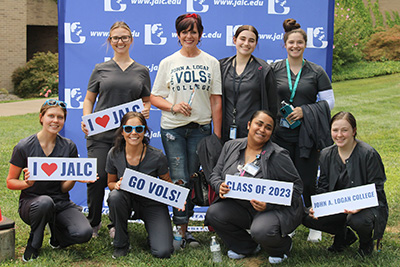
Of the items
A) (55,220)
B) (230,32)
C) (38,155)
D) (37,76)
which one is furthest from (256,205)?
(37,76)

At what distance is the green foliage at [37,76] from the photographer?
18.5 meters

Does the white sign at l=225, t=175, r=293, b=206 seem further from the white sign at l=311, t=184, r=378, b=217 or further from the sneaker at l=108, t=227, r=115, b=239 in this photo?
the sneaker at l=108, t=227, r=115, b=239

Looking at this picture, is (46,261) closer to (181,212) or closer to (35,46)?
(181,212)

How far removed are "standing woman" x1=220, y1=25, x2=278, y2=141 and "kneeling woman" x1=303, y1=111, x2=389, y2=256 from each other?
0.63m

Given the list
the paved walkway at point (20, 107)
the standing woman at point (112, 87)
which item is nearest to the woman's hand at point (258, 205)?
the standing woman at point (112, 87)

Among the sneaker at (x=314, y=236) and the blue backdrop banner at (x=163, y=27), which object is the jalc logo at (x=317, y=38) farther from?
→ the sneaker at (x=314, y=236)

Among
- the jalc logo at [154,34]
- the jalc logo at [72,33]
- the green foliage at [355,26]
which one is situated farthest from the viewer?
the green foliage at [355,26]

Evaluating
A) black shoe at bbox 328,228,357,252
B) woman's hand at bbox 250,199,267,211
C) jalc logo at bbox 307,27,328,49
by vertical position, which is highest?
jalc logo at bbox 307,27,328,49

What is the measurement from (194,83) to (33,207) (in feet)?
5.67

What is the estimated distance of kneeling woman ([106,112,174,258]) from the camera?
4.12 metres

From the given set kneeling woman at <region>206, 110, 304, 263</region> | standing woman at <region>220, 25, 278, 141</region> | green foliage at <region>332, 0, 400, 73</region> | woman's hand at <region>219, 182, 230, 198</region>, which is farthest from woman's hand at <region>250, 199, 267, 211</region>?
green foliage at <region>332, 0, 400, 73</region>

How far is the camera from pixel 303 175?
4586mm

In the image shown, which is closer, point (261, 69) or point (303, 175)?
point (261, 69)

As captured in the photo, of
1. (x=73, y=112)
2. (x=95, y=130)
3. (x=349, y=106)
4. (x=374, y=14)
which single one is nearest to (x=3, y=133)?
(x=73, y=112)
